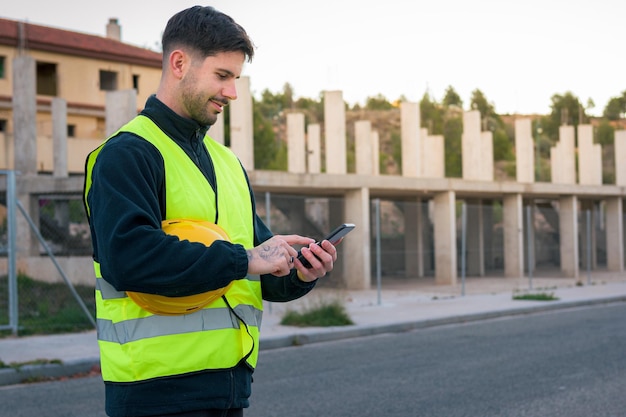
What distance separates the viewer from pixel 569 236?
34.4 meters

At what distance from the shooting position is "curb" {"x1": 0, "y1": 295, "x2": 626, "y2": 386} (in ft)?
32.4

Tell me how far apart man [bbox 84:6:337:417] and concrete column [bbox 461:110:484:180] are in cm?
3067

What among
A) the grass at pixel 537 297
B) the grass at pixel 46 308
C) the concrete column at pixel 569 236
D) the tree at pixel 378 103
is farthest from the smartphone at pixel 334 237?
the tree at pixel 378 103

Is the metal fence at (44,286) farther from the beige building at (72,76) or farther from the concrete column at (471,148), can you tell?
the beige building at (72,76)

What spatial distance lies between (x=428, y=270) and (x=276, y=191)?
34.8 feet

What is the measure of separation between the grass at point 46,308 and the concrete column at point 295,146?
9664mm

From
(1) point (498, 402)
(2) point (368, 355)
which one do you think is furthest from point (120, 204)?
(2) point (368, 355)

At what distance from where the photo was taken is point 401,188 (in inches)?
1100

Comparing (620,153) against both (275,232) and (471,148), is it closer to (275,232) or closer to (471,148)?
(471,148)

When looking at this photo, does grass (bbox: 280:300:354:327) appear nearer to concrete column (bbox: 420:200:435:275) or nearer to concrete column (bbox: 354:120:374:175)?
concrete column (bbox: 354:120:374:175)

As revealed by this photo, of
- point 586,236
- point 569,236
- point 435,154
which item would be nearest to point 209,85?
point 569,236

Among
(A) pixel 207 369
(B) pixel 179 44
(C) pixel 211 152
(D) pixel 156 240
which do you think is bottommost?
(A) pixel 207 369

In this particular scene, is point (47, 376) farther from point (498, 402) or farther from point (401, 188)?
point (401, 188)

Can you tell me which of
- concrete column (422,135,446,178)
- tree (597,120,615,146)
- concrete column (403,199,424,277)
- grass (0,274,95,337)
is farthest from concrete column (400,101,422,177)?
tree (597,120,615,146)
